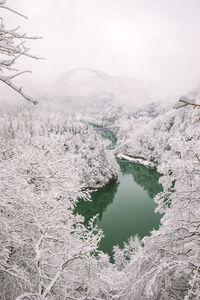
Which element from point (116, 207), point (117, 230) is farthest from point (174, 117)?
point (117, 230)

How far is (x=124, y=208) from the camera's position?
42750mm

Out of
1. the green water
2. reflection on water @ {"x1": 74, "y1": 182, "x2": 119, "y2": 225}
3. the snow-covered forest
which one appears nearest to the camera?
the snow-covered forest

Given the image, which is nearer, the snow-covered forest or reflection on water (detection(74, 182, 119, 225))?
the snow-covered forest

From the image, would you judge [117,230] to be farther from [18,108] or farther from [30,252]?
[18,108]

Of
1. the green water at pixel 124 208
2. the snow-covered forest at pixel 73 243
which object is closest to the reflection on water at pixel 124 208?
the green water at pixel 124 208

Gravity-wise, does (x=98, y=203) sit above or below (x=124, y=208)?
below


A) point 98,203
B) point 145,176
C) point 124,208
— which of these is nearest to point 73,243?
point 124,208

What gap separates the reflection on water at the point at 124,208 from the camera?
33.1 m

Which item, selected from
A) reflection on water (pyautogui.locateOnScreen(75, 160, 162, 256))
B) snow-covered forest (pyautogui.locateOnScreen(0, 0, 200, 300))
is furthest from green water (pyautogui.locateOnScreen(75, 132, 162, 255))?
snow-covered forest (pyautogui.locateOnScreen(0, 0, 200, 300))

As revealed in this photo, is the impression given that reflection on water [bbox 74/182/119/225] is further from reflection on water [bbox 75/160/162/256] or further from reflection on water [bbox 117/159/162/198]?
reflection on water [bbox 117/159/162/198]

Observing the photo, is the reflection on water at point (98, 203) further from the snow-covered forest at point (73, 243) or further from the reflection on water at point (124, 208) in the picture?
the snow-covered forest at point (73, 243)

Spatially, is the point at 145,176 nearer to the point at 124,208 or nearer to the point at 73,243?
the point at 124,208

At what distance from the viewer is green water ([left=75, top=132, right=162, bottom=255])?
33094mm

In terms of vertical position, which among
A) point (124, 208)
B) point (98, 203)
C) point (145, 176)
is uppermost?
point (124, 208)
